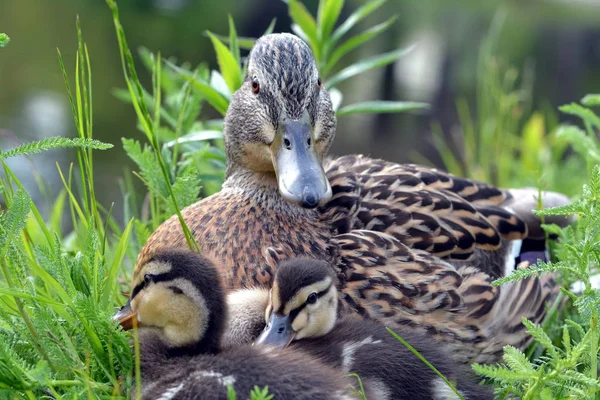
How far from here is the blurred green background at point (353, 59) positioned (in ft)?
29.1

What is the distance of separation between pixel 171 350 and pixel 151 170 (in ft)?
3.05

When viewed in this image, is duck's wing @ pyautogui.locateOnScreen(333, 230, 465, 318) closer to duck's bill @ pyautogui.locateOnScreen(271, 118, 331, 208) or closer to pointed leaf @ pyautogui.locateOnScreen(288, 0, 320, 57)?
duck's bill @ pyautogui.locateOnScreen(271, 118, 331, 208)

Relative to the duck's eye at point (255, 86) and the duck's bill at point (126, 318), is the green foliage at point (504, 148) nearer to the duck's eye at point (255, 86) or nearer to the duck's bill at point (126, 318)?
the duck's eye at point (255, 86)

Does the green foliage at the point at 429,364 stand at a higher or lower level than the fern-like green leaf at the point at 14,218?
lower

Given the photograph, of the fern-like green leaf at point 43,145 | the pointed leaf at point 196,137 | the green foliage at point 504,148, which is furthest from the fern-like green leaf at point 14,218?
the green foliage at point 504,148

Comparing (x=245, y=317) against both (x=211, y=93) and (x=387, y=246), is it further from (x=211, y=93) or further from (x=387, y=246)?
(x=211, y=93)

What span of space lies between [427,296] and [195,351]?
0.90 metres

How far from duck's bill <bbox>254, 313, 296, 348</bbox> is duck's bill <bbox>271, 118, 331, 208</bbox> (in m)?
0.37

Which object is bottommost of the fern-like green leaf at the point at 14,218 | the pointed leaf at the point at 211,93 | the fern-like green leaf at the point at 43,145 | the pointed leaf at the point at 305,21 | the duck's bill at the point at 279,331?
the duck's bill at the point at 279,331

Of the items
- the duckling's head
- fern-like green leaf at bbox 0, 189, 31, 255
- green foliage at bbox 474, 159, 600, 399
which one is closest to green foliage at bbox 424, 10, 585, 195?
green foliage at bbox 474, 159, 600, 399

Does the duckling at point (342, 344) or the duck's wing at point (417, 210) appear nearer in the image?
the duckling at point (342, 344)

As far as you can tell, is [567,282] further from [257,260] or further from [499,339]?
[257,260]

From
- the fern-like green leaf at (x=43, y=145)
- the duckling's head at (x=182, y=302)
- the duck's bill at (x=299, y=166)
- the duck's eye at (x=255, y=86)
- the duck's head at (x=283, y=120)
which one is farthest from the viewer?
the duck's eye at (x=255, y=86)

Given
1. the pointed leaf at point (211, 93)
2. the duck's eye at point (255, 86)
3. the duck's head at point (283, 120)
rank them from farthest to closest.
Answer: the pointed leaf at point (211, 93) < the duck's eye at point (255, 86) < the duck's head at point (283, 120)
